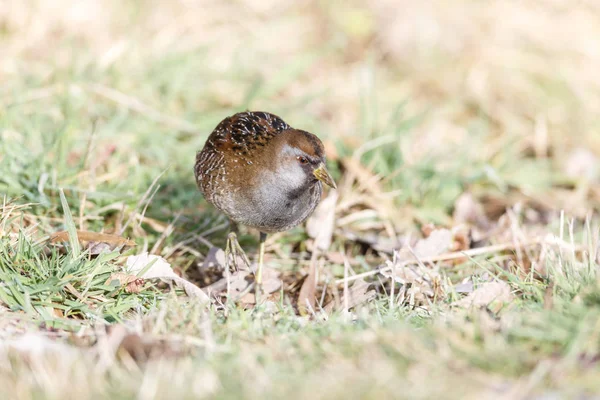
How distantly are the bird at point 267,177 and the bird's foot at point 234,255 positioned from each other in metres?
0.07

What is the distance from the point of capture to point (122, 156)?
18.6 ft

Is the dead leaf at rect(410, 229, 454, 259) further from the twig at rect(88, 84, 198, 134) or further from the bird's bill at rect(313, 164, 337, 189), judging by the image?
the twig at rect(88, 84, 198, 134)

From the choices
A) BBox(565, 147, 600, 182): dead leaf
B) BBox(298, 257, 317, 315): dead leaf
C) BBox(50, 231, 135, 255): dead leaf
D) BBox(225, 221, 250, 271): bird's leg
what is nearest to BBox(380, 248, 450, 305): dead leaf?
BBox(298, 257, 317, 315): dead leaf

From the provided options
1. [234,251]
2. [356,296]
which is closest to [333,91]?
[234,251]

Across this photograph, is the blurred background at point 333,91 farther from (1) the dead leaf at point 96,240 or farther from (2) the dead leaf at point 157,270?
(2) the dead leaf at point 157,270

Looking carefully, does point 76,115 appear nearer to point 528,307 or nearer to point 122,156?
point 122,156

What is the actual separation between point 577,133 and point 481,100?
1.00 meters

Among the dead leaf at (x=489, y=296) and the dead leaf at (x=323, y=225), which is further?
the dead leaf at (x=323, y=225)

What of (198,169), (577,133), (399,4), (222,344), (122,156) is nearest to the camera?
(222,344)

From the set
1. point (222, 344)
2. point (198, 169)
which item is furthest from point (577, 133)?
point (222, 344)

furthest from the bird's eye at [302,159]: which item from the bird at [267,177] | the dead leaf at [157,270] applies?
the dead leaf at [157,270]

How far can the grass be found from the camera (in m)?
2.78

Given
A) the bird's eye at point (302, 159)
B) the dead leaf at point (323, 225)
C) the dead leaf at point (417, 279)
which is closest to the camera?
the dead leaf at point (417, 279)

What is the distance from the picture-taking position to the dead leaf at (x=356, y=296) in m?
4.23
